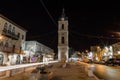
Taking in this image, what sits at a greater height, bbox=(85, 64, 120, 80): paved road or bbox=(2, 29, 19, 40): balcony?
bbox=(2, 29, 19, 40): balcony

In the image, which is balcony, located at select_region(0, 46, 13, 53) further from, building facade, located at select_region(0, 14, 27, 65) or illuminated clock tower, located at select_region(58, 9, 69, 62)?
illuminated clock tower, located at select_region(58, 9, 69, 62)

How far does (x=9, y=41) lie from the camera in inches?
1654

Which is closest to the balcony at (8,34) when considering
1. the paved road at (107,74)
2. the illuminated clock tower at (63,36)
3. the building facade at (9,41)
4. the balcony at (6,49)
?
the building facade at (9,41)

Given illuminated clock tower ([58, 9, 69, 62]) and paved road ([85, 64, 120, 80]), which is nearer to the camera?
paved road ([85, 64, 120, 80])

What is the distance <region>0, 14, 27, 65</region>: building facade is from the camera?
3781 centimetres

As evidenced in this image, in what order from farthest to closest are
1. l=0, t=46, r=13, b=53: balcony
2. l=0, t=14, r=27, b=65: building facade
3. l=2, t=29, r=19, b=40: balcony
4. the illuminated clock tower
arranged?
1. the illuminated clock tower
2. l=2, t=29, r=19, b=40: balcony
3. l=0, t=14, r=27, b=65: building facade
4. l=0, t=46, r=13, b=53: balcony

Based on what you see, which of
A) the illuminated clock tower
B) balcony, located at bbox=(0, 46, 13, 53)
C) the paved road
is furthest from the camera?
the illuminated clock tower

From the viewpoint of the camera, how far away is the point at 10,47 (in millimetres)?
42219

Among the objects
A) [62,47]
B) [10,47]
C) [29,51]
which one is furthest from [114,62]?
[62,47]

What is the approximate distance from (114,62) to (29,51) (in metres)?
32.9

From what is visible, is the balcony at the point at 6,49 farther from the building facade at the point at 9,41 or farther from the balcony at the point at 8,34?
the balcony at the point at 8,34

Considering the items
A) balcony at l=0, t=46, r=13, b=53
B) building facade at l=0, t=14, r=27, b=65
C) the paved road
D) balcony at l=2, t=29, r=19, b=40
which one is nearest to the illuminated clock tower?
building facade at l=0, t=14, r=27, b=65

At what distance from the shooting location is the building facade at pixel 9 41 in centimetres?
3781

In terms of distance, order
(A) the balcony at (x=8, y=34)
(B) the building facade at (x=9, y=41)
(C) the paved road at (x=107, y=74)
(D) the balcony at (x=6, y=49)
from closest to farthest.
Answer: (C) the paved road at (x=107, y=74) → (D) the balcony at (x=6, y=49) → (B) the building facade at (x=9, y=41) → (A) the balcony at (x=8, y=34)
